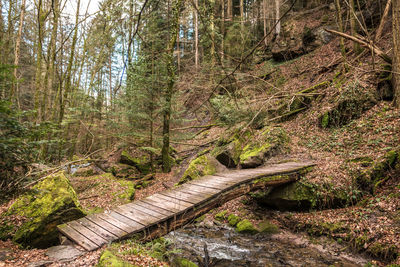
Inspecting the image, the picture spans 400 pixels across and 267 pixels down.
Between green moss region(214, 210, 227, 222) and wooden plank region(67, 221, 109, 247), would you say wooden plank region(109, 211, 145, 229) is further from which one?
green moss region(214, 210, 227, 222)

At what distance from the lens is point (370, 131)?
737 centimetres

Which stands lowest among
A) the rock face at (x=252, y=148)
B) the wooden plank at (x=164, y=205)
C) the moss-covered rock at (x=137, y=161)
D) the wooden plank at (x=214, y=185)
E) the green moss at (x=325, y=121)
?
the moss-covered rock at (x=137, y=161)

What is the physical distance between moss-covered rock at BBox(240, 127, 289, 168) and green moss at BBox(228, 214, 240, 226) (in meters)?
1.99

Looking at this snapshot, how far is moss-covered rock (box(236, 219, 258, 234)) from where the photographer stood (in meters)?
6.46

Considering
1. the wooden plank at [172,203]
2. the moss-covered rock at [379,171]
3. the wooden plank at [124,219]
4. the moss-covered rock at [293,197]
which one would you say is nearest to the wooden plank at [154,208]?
the wooden plank at [172,203]

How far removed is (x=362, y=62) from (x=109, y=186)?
1296 cm

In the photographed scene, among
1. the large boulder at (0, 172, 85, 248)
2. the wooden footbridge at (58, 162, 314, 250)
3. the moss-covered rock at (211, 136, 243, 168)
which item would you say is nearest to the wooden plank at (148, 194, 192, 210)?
the wooden footbridge at (58, 162, 314, 250)

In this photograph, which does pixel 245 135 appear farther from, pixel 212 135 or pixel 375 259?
pixel 375 259

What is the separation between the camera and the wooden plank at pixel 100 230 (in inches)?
135

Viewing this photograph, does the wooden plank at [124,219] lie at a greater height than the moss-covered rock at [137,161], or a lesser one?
greater

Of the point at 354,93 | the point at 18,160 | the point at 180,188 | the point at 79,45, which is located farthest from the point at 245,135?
the point at 79,45

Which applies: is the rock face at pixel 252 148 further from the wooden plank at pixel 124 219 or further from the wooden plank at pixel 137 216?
the wooden plank at pixel 124 219

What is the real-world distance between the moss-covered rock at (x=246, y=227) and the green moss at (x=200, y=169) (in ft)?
7.87

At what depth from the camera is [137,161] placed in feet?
39.7
